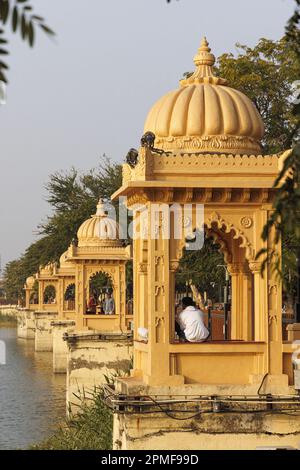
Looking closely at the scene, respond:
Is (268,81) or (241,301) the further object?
(268,81)

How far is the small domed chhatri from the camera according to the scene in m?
12.4

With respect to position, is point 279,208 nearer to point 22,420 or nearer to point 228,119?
point 228,119

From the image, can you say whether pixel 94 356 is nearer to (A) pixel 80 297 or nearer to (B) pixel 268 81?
(A) pixel 80 297

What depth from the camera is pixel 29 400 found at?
3297 cm

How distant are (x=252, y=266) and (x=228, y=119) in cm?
172

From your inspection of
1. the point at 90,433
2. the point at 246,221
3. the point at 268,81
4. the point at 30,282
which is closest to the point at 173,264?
the point at 246,221

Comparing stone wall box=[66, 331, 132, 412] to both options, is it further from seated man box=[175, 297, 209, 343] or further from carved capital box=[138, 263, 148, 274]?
seated man box=[175, 297, 209, 343]

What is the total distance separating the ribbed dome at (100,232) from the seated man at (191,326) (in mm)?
18341

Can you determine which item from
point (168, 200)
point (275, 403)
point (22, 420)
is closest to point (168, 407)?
point (275, 403)

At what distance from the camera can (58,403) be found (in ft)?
104

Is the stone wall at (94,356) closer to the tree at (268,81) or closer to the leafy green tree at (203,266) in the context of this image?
the leafy green tree at (203,266)

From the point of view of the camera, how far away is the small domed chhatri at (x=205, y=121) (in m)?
12.4

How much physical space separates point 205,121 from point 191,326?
2.34 m

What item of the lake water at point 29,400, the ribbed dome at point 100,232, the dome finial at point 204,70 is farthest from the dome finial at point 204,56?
the ribbed dome at point 100,232
